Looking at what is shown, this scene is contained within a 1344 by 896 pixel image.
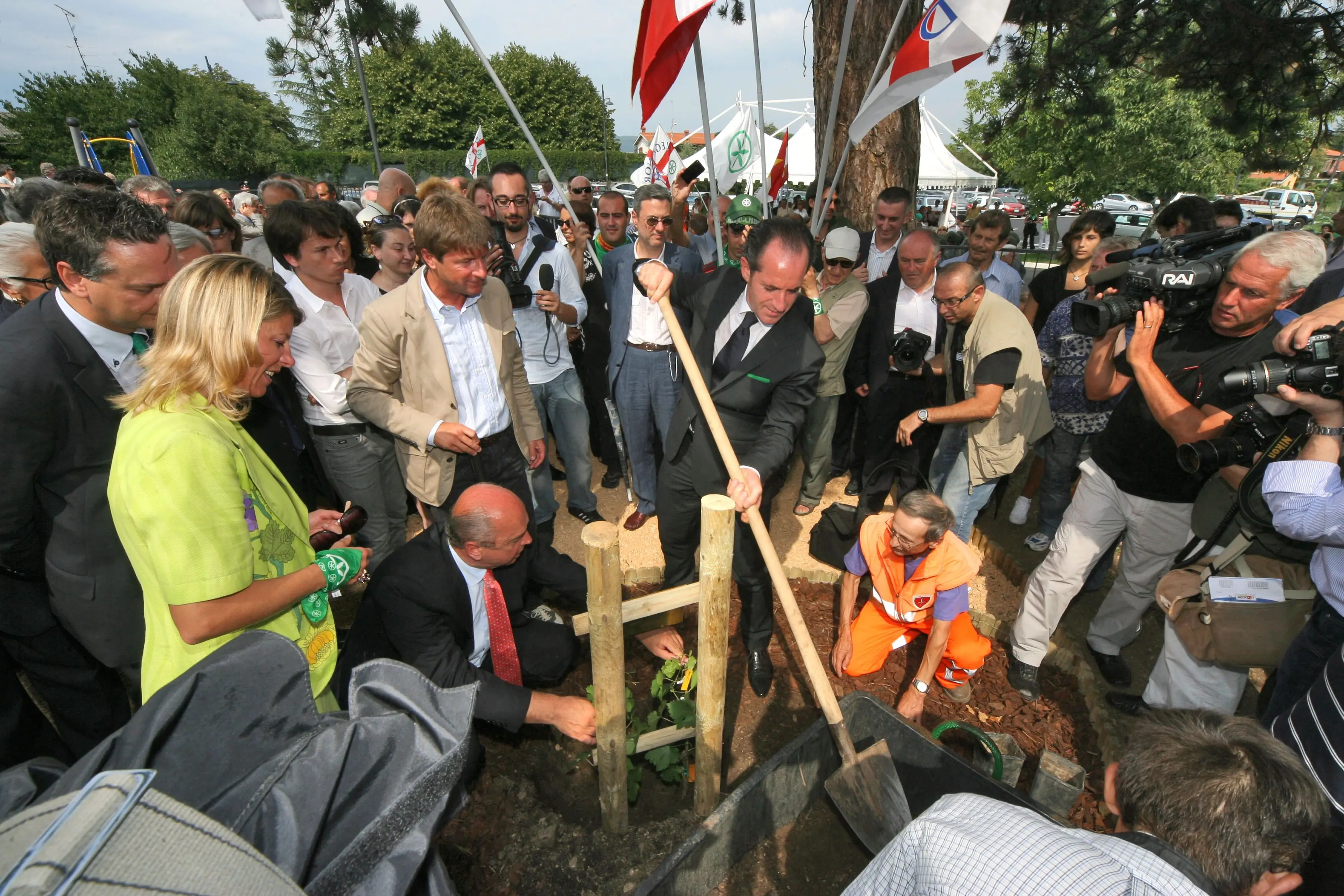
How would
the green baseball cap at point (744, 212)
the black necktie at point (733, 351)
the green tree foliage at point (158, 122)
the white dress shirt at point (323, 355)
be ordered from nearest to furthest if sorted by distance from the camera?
the black necktie at point (733, 351), the white dress shirt at point (323, 355), the green baseball cap at point (744, 212), the green tree foliage at point (158, 122)

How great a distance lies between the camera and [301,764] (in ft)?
3.05

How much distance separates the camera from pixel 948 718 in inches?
120

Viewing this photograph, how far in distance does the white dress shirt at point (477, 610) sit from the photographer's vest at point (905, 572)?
1.84m

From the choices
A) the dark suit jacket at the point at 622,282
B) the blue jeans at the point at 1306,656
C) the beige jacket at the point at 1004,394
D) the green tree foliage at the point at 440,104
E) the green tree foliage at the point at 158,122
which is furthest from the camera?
the green tree foliage at the point at 440,104

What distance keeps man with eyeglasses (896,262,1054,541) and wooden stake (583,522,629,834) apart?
2.22 metres

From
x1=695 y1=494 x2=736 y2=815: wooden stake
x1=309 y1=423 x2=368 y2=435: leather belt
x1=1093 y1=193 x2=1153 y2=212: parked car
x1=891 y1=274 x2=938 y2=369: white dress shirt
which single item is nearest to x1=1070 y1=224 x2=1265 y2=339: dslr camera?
x1=891 y1=274 x2=938 y2=369: white dress shirt

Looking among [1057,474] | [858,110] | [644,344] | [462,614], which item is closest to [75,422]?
[462,614]

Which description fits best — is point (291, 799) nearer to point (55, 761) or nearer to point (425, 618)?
point (55, 761)

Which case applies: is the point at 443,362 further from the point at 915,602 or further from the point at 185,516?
the point at 915,602

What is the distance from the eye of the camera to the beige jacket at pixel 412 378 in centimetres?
280

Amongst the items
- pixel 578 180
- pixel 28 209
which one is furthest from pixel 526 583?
pixel 578 180

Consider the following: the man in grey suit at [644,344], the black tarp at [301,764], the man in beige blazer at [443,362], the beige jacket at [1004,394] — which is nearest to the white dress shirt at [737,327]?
the man in grey suit at [644,344]

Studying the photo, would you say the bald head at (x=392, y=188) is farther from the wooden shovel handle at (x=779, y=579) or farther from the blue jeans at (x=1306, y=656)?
the blue jeans at (x=1306, y=656)

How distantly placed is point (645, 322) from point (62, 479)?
2707 mm
